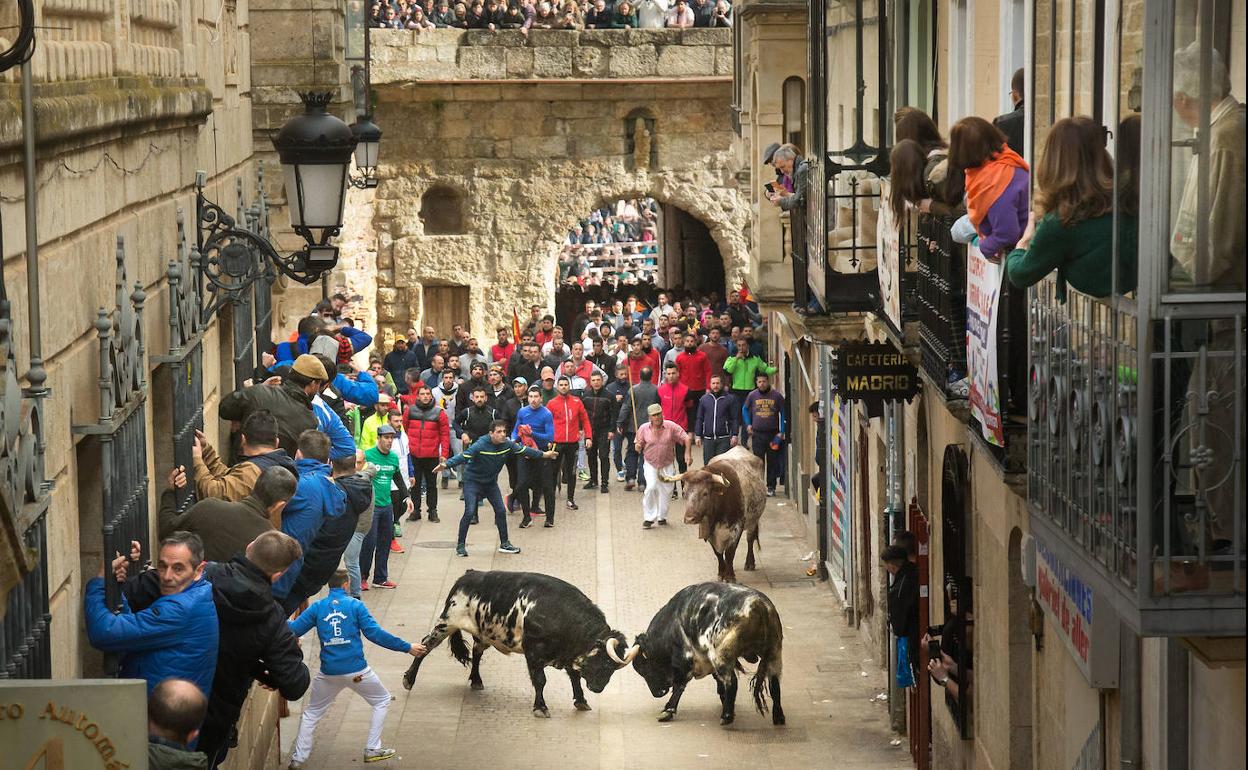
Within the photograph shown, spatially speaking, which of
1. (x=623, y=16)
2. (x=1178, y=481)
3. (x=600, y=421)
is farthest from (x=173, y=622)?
(x=623, y=16)

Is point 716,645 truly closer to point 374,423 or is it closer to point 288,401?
point 288,401

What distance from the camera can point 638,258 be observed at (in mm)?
42219

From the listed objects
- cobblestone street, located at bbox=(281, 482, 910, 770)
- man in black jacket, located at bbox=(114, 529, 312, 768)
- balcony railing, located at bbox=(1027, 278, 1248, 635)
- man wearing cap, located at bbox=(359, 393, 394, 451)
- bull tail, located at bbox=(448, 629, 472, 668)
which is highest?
balcony railing, located at bbox=(1027, 278, 1248, 635)

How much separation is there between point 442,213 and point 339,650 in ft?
72.8

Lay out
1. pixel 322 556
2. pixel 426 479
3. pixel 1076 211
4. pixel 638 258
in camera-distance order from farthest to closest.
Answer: pixel 638 258 < pixel 426 479 < pixel 322 556 < pixel 1076 211

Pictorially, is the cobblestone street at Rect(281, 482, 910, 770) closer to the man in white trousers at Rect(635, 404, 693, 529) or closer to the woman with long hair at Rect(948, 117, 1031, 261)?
the man in white trousers at Rect(635, 404, 693, 529)

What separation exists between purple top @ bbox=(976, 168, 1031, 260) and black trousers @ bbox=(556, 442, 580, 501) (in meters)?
14.5

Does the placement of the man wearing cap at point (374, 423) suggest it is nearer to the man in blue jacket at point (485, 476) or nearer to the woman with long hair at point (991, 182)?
the man in blue jacket at point (485, 476)

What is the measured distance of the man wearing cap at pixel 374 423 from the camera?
19016mm

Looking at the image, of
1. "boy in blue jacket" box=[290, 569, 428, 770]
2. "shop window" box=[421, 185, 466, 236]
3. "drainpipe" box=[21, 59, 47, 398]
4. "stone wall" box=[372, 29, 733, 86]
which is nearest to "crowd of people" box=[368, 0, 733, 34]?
"stone wall" box=[372, 29, 733, 86]

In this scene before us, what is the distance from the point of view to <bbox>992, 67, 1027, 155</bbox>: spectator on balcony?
9422 millimetres

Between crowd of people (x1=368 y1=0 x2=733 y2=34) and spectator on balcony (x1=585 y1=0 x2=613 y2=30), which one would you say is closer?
crowd of people (x1=368 y1=0 x2=733 y2=34)

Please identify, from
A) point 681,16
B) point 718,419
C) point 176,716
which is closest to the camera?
point 176,716

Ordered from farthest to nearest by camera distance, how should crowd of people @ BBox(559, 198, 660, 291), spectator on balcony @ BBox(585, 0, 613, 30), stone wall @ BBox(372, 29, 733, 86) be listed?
1. crowd of people @ BBox(559, 198, 660, 291)
2. spectator on balcony @ BBox(585, 0, 613, 30)
3. stone wall @ BBox(372, 29, 733, 86)
